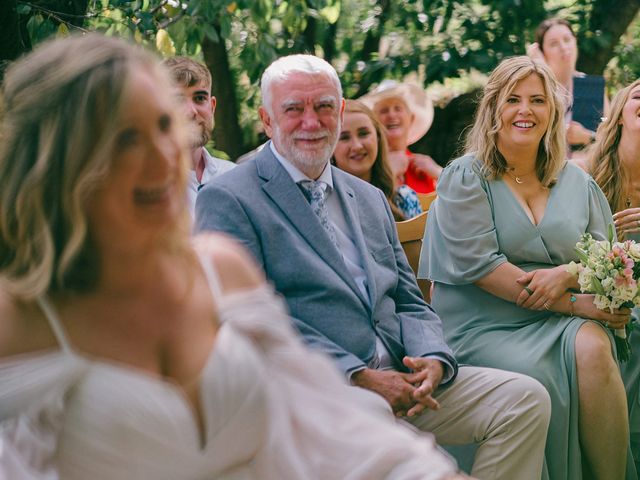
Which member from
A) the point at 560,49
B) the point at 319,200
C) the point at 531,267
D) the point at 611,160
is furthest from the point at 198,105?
the point at 560,49

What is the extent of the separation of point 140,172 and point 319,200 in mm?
1919

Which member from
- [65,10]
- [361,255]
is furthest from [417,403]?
[65,10]

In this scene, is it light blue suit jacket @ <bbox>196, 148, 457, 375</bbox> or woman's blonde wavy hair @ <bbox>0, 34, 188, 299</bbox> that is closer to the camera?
woman's blonde wavy hair @ <bbox>0, 34, 188, 299</bbox>

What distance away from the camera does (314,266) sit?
3.41 meters

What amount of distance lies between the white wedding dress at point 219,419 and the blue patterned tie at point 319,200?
1.56 meters

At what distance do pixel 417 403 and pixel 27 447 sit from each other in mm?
1991

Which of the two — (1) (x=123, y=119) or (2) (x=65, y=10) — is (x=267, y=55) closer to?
(2) (x=65, y=10)

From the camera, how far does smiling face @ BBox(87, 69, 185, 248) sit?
1746 mm

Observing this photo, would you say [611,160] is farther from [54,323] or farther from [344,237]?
[54,323]

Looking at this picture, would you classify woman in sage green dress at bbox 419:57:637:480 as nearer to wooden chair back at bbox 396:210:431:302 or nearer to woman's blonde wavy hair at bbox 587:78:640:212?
wooden chair back at bbox 396:210:431:302

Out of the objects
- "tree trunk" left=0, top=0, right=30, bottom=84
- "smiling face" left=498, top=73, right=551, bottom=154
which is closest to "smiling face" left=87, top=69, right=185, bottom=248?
"tree trunk" left=0, top=0, right=30, bottom=84

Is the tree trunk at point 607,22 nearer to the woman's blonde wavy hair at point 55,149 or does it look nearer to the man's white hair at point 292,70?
the man's white hair at point 292,70

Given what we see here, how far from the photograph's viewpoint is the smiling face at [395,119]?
5.96m

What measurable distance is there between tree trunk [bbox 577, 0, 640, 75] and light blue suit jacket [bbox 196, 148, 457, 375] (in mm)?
5140
